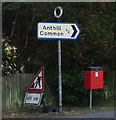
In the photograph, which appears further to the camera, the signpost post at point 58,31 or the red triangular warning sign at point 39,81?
the red triangular warning sign at point 39,81

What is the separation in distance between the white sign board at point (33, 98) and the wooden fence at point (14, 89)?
39 cm

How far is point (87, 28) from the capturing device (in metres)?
10.8

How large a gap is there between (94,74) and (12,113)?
11.0ft

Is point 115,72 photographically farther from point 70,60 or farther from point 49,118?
point 49,118

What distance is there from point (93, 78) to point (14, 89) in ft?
9.74

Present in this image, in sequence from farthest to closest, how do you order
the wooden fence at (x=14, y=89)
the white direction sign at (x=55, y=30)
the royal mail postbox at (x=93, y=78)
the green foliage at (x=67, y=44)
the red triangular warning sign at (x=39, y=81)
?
the green foliage at (x=67, y=44) < the royal mail postbox at (x=93, y=78) < the wooden fence at (x=14, y=89) < the red triangular warning sign at (x=39, y=81) < the white direction sign at (x=55, y=30)

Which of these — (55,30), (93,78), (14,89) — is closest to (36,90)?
(14,89)

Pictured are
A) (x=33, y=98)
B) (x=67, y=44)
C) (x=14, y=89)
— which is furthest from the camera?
(x=67, y=44)

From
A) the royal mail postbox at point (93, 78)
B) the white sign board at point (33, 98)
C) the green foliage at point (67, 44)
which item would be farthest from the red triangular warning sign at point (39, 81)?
the royal mail postbox at point (93, 78)

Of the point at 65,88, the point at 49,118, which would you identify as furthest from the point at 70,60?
the point at 49,118

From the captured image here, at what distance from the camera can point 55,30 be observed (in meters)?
8.63

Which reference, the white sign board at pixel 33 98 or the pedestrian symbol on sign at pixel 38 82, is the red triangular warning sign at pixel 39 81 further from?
the white sign board at pixel 33 98

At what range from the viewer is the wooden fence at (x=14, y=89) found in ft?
29.7

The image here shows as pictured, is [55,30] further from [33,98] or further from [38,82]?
[33,98]
